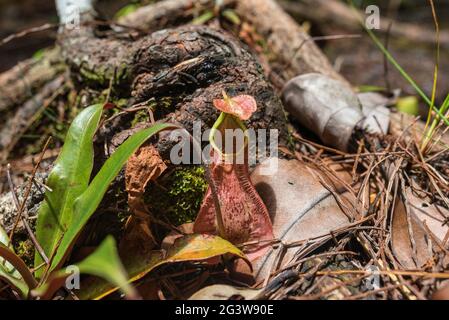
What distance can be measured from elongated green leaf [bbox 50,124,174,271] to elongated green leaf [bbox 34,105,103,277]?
0.09 meters

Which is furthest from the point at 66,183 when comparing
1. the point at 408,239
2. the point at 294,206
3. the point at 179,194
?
the point at 408,239

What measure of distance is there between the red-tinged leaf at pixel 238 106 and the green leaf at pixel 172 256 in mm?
348

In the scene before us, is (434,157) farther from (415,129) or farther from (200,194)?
(200,194)

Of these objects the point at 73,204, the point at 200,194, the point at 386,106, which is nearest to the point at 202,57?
the point at 200,194

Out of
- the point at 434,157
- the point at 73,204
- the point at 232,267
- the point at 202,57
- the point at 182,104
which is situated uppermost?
the point at 202,57

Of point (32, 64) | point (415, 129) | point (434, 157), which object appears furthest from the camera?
point (32, 64)

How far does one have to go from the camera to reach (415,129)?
5.77ft

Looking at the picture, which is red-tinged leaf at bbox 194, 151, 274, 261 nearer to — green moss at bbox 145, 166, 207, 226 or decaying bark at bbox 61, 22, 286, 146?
green moss at bbox 145, 166, 207, 226

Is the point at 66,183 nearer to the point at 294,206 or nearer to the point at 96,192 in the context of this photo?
the point at 96,192

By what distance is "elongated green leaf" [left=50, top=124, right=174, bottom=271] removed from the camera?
1115 mm

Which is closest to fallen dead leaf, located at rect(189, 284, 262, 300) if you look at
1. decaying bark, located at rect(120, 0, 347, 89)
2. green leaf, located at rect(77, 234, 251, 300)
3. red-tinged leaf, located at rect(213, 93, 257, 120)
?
green leaf, located at rect(77, 234, 251, 300)

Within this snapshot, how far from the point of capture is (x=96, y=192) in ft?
3.75

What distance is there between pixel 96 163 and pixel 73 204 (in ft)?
0.82

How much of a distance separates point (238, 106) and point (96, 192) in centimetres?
45
